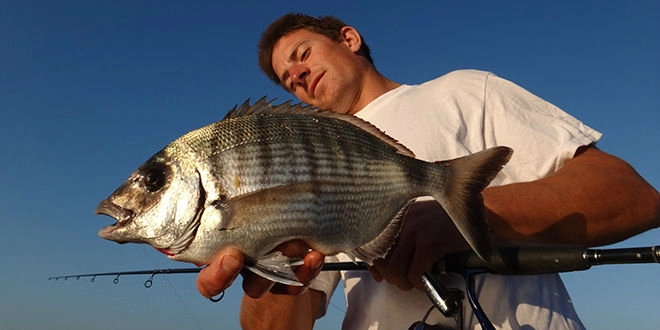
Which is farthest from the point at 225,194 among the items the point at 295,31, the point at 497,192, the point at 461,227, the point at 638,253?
the point at 295,31

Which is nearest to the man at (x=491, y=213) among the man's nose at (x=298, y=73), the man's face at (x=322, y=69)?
the man's face at (x=322, y=69)

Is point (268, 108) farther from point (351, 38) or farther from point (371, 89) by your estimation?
point (351, 38)

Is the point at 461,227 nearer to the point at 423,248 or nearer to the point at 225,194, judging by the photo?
A: the point at 423,248

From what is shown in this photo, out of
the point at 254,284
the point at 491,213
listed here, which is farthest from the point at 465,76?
the point at 254,284

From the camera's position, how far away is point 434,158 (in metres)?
2.65

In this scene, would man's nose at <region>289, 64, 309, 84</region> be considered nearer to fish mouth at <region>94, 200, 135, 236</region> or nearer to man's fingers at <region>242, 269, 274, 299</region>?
man's fingers at <region>242, 269, 274, 299</region>

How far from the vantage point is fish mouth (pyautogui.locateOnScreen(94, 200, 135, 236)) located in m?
1.88

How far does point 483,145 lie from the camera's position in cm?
279

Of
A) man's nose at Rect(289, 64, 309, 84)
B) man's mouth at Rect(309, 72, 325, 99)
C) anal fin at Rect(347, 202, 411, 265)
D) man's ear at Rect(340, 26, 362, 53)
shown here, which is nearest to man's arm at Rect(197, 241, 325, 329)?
anal fin at Rect(347, 202, 411, 265)

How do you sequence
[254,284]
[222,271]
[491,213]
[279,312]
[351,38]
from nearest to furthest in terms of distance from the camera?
[222,271]
[254,284]
[491,213]
[279,312]
[351,38]

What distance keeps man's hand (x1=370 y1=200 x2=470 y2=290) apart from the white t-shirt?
326 mm

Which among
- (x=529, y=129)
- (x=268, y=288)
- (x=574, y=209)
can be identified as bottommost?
(x=268, y=288)

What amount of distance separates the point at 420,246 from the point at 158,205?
1.06 meters

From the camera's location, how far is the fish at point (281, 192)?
1800 mm
